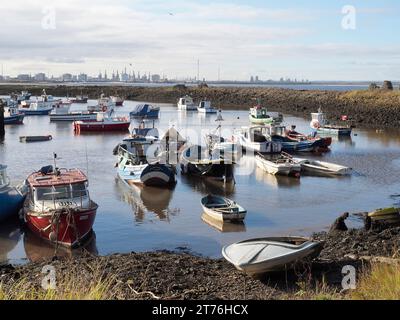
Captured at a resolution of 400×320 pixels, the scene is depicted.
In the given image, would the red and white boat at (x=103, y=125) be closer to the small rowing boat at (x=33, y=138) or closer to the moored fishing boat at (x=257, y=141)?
the small rowing boat at (x=33, y=138)

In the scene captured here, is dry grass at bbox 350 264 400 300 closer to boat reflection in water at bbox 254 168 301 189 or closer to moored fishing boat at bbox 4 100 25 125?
boat reflection in water at bbox 254 168 301 189

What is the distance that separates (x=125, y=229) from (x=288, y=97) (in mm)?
68463

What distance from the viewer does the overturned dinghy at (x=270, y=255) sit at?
461 inches

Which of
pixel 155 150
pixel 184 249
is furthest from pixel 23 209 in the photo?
pixel 155 150

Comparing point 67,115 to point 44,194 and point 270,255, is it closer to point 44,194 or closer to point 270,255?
point 44,194

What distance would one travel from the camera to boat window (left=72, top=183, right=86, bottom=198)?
17.5 metres

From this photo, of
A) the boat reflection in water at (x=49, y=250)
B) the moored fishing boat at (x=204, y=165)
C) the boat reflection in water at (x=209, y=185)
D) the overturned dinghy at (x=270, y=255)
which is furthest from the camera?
the moored fishing boat at (x=204, y=165)

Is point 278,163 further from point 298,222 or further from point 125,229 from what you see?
point 125,229

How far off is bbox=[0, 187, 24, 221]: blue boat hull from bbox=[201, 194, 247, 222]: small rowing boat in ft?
21.4

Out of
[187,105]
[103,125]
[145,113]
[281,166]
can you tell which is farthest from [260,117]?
[281,166]

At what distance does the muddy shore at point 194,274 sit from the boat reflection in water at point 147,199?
5.74 metres

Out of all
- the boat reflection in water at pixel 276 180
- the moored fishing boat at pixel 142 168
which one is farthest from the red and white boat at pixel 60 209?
the boat reflection in water at pixel 276 180

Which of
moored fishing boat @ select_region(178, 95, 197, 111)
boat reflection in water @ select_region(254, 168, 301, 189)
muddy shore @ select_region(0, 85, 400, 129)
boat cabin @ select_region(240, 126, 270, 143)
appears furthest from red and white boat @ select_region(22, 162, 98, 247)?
moored fishing boat @ select_region(178, 95, 197, 111)

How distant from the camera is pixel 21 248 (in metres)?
16.8
